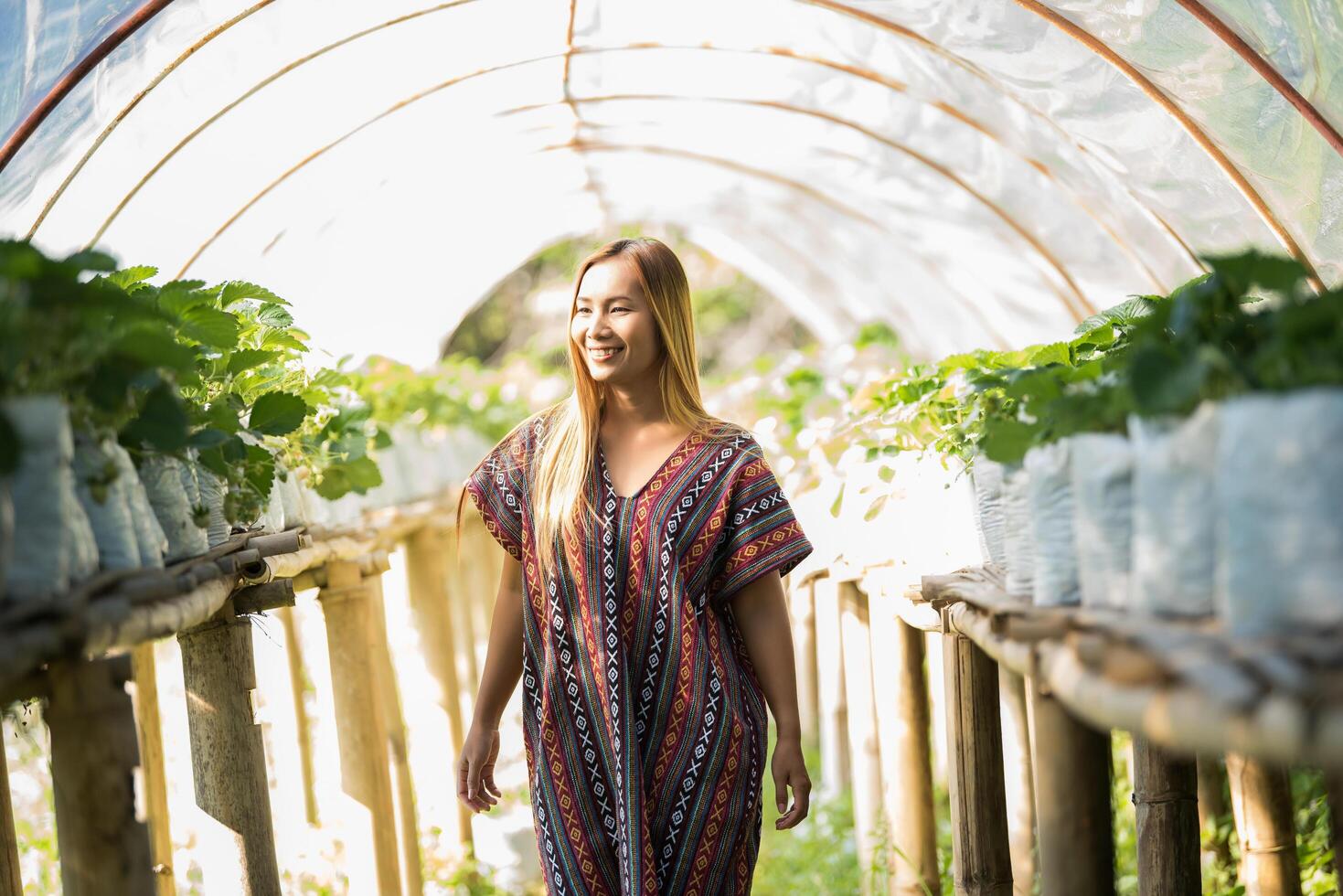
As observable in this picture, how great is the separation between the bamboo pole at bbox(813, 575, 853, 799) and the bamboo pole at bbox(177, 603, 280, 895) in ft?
10.8

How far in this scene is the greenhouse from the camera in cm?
176

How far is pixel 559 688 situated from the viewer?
2770mm

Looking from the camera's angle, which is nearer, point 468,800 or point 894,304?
point 468,800

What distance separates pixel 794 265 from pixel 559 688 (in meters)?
8.68

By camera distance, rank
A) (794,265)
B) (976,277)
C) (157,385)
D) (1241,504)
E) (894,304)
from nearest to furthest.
A: (1241,504) → (157,385) → (976,277) → (894,304) → (794,265)

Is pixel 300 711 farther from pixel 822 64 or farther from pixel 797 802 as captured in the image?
pixel 797 802

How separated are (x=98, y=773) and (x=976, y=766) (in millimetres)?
1644

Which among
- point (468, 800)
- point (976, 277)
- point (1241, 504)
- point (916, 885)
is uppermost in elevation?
point (976, 277)

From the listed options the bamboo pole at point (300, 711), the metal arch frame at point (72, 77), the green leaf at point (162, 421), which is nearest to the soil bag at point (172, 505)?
the green leaf at point (162, 421)

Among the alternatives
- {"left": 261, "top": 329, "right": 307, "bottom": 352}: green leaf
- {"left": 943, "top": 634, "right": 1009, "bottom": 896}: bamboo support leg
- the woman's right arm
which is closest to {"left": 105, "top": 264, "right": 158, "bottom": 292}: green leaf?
{"left": 261, "top": 329, "right": 307, "bottom": 352}: green leaf

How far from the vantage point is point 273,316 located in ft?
11.5

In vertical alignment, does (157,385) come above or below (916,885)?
above

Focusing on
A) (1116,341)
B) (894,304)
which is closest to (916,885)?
(1116,341)

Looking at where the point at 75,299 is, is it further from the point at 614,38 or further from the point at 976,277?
the point at 976,277
